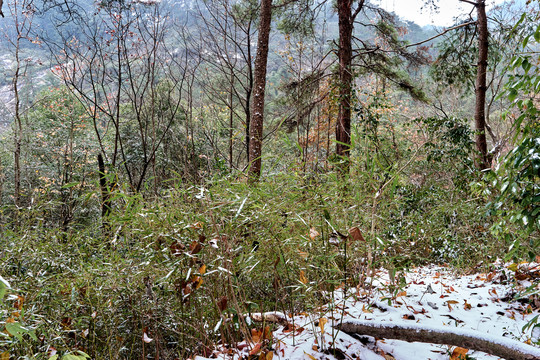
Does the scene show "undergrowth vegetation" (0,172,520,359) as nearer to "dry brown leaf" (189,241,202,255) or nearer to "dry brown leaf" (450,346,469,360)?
"dry brown leaf" (189,241,202,255)

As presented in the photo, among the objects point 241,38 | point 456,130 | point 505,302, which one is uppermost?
point 241,38

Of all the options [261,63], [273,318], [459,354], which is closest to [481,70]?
[261,63]

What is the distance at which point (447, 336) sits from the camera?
144cm

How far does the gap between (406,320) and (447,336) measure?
37 centimetres

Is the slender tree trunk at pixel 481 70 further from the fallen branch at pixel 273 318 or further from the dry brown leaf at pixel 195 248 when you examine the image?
the dry brown leaf at pixel 195 248

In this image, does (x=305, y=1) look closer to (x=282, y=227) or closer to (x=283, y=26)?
(x=283, y=26)

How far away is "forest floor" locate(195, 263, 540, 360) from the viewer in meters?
1.47

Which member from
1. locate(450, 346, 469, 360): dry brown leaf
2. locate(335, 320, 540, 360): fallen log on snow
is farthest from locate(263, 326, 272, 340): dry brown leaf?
locate(450, 346, 469, 360): dry brown leaf

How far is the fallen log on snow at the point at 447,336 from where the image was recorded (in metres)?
1.33

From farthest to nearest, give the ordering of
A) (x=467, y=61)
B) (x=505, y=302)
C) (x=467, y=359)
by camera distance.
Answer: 1. (x=467, y=61)
2. (x=505, y=302)
3. (x=467, y=359)

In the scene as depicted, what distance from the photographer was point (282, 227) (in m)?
1.61

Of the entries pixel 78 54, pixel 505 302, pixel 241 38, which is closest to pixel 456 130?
pixel 505 302

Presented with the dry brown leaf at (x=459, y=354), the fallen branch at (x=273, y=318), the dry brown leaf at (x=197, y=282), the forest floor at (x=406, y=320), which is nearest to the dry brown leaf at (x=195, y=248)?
the dry brown leaf at (x=197, y=282)

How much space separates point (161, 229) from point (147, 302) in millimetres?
439
